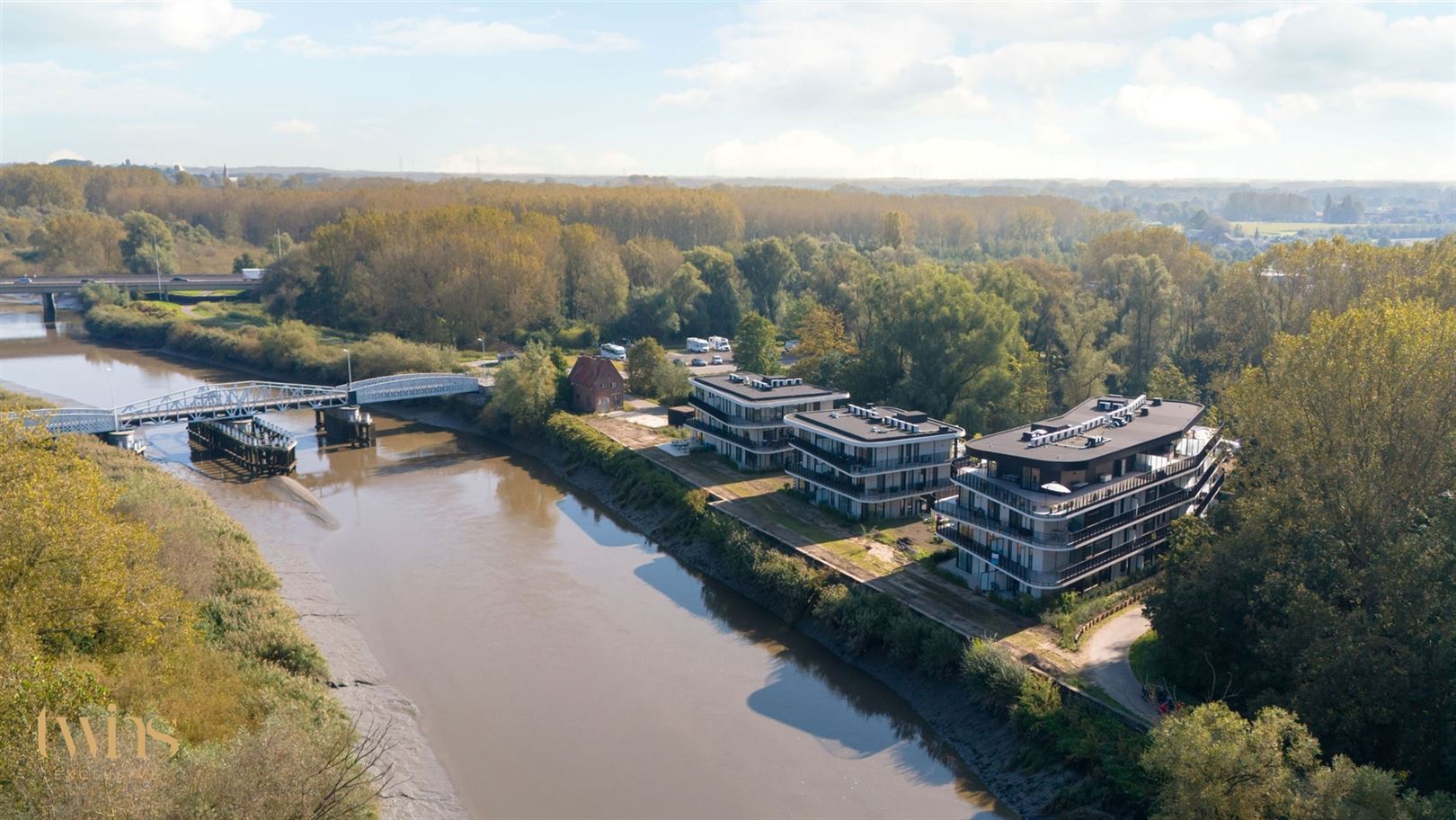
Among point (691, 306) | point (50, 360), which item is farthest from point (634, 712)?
point (50, 360)

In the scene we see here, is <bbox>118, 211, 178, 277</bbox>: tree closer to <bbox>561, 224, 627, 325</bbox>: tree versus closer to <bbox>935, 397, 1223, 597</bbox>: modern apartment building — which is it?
<bbox>561, 224, 627, 325</bbox>: tree

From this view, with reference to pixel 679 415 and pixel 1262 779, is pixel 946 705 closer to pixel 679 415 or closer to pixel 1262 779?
pixel 1262 779

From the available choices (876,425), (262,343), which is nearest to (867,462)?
(876,425)

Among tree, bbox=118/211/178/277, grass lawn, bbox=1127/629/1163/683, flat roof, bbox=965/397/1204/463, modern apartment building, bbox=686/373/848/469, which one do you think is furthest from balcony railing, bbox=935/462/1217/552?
tree, bbox=118/211/178/277

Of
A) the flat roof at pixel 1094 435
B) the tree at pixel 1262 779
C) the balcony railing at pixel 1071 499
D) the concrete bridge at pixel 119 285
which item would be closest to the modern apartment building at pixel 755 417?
the flat roof at pixel 1094 435

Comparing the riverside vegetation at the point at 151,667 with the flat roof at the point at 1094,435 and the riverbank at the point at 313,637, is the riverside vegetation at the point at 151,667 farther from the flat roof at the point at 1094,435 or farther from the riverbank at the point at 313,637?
the flat roof at the point at 1094,435

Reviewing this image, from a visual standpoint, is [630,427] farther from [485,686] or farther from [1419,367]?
[1419,367]
